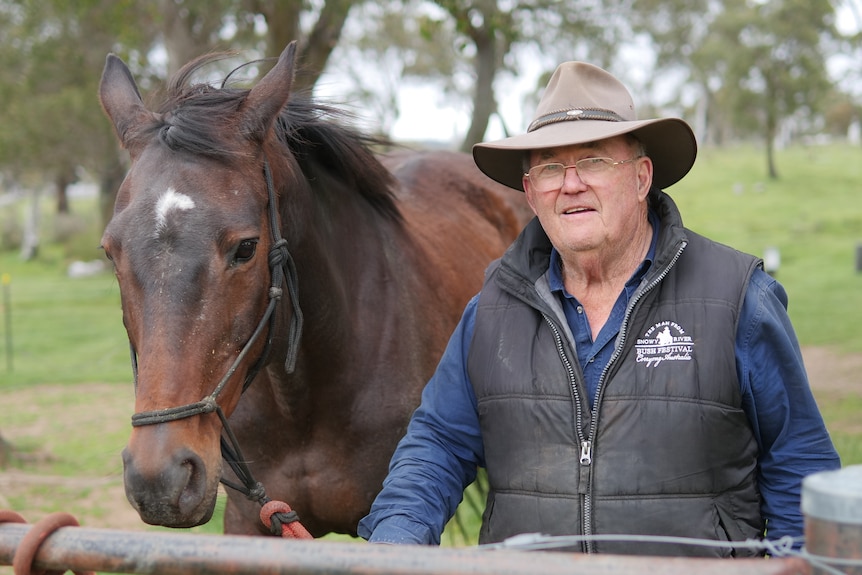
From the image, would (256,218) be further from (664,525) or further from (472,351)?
(664,525)

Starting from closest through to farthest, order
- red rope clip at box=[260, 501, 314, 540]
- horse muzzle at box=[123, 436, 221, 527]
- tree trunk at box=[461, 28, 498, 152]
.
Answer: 1. horse muzzle at box=[123, 436, 221, 527]
2. red rope clip at box=[260, 501, 314, 540]
3. tree trunk at box=[461, 28, 498, 152]

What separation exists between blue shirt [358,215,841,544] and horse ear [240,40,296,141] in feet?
3.18

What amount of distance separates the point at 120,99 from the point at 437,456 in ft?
4.95

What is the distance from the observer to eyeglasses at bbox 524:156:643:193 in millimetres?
2301

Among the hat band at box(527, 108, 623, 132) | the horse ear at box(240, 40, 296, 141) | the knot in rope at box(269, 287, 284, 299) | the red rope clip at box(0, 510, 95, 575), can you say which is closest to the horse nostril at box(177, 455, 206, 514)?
the knot in rope at box(269, 287, 284, 299)

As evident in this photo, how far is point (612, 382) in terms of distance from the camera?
214cm

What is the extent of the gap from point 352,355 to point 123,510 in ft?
11.1

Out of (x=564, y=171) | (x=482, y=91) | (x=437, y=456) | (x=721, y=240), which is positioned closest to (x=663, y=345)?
(x=564, y=171)

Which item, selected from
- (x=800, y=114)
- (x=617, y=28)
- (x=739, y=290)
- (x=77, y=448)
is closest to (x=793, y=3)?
(x=800, y=114)

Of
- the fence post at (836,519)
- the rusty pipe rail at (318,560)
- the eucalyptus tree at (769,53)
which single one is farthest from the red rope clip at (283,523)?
the eucalyptus tree at (769,53)

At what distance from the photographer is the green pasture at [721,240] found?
7.59 m

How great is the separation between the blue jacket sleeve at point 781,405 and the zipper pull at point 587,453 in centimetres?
40

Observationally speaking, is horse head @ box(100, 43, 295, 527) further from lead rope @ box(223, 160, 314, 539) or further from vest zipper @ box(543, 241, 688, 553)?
vest zipper @ box(543, 241, 688, 553)

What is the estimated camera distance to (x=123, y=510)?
588 cm
